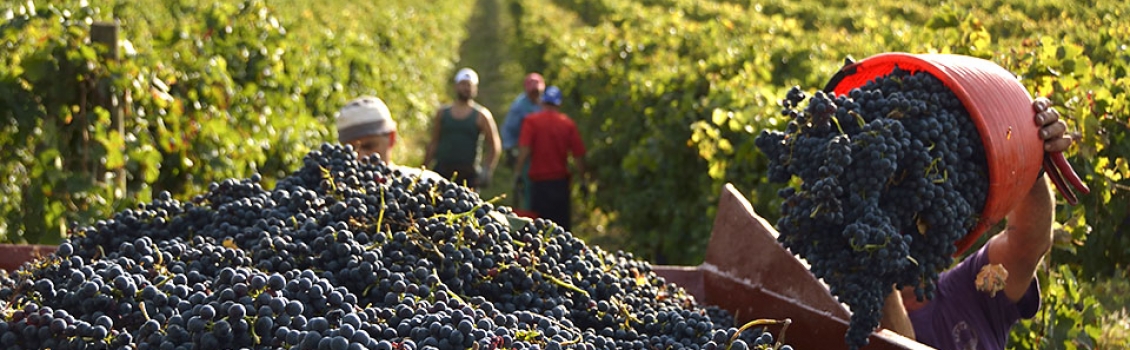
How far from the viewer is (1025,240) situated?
9.60 ft

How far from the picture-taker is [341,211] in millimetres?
2469

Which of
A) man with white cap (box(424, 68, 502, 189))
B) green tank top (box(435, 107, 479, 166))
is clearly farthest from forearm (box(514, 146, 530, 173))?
green tank top (box(435, 107, 479, 166))

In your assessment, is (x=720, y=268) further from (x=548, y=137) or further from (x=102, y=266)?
(x=548, y=137)

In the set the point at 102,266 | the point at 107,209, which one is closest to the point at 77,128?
the point at 107,209

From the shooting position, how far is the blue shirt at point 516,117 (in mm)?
8680

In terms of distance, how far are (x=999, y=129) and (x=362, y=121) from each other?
2.69m

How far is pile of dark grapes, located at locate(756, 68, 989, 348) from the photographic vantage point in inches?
89.4

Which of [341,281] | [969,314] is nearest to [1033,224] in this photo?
[969,314]

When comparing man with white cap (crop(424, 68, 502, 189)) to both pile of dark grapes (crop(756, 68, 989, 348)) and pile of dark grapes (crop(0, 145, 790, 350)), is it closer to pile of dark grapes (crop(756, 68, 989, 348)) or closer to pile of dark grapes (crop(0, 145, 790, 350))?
pile of dark grapes (crop(0, 145, 790, 350))

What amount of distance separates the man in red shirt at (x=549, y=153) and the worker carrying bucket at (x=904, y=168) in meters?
5.22

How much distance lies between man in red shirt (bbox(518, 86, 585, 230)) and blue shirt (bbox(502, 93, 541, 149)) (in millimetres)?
657

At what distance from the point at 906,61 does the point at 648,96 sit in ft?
17.8

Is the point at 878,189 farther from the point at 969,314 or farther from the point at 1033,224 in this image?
the point at 969,314

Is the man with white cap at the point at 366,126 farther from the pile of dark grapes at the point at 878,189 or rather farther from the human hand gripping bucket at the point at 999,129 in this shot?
the human hand gripping bucket at the point at 999,129
